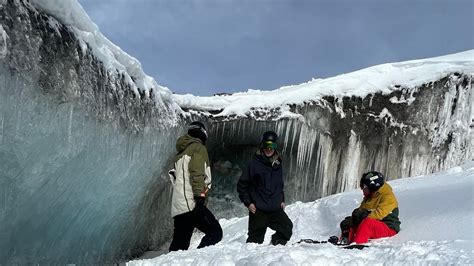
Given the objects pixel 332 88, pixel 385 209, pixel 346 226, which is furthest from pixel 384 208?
pixel 332 88

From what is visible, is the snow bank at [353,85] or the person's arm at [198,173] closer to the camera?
the person's arm at [198,173]

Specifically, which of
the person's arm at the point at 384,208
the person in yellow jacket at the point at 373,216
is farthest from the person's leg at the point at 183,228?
the person's arm at the point at 384,208

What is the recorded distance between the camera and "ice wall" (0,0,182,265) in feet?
16.4

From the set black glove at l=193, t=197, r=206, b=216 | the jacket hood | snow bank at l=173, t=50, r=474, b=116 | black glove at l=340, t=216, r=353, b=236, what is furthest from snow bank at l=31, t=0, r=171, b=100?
black glove at l=340, t=216, r=353, b=236

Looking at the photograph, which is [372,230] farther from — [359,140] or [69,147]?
[359,140]

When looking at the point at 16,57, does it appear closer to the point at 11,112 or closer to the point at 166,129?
the point at 11,112

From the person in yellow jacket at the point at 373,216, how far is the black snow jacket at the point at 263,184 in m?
0.73

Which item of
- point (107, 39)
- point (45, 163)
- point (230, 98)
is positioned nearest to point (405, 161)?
point (230, 98)

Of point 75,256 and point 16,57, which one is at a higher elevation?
point 16,57

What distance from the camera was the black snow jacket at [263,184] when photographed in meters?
5.42

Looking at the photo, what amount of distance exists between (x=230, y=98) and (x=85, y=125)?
12.7 feet

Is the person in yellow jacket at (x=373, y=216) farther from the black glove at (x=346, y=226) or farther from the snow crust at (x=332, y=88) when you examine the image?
the snow crust at (x=332, y=88)

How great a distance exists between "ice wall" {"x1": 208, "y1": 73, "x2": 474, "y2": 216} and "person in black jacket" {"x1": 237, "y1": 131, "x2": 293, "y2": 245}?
3.85 m

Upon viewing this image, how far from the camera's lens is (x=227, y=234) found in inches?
298
